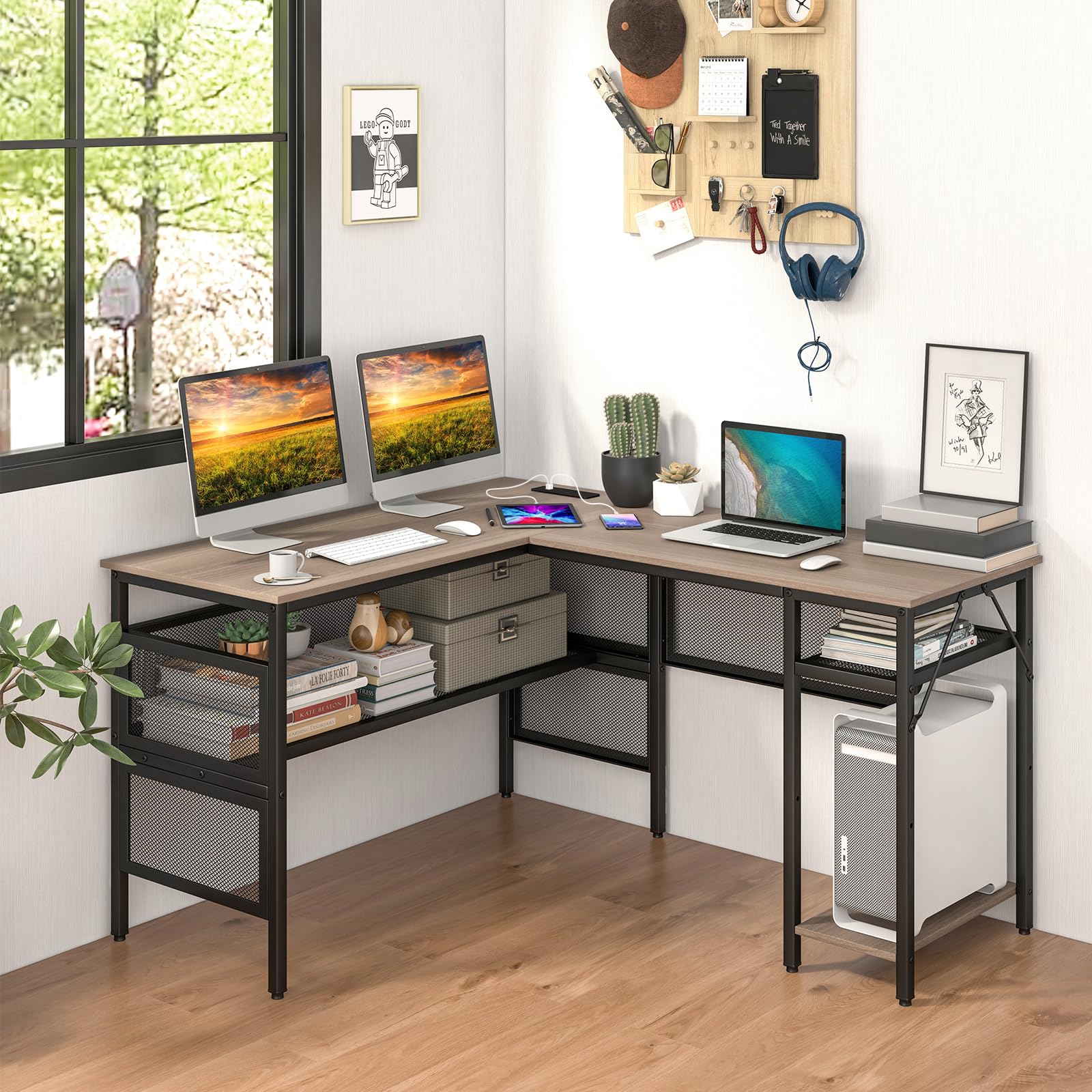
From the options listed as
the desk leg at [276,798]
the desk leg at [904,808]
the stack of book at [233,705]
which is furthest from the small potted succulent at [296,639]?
the desk leg at [904,808]

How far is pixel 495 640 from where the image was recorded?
4234 mm

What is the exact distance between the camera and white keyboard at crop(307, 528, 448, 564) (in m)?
3.77

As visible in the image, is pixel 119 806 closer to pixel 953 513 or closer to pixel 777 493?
pixel 777 493

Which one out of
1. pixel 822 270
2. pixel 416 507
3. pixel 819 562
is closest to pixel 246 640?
pixel 416 507

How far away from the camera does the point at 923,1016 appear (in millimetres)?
3521

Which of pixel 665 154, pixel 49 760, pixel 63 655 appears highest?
pixel 665 154

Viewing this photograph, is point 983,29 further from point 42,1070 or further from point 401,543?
point 42,1070

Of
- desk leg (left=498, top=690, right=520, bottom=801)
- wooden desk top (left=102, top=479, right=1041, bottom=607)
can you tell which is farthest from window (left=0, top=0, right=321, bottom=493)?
desk leg (left=498, top=690, right=520, bottom=801)

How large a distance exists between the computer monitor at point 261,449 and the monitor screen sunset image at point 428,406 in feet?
0.41

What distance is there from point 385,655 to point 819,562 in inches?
39.3

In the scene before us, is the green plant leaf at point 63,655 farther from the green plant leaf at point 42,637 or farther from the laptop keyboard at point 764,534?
the laptop keyboard at point 764,534

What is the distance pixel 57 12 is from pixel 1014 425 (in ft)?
7.26

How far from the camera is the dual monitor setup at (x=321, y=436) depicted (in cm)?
377

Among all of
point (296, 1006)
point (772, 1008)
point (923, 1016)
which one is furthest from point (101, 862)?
point (923, 1016)
